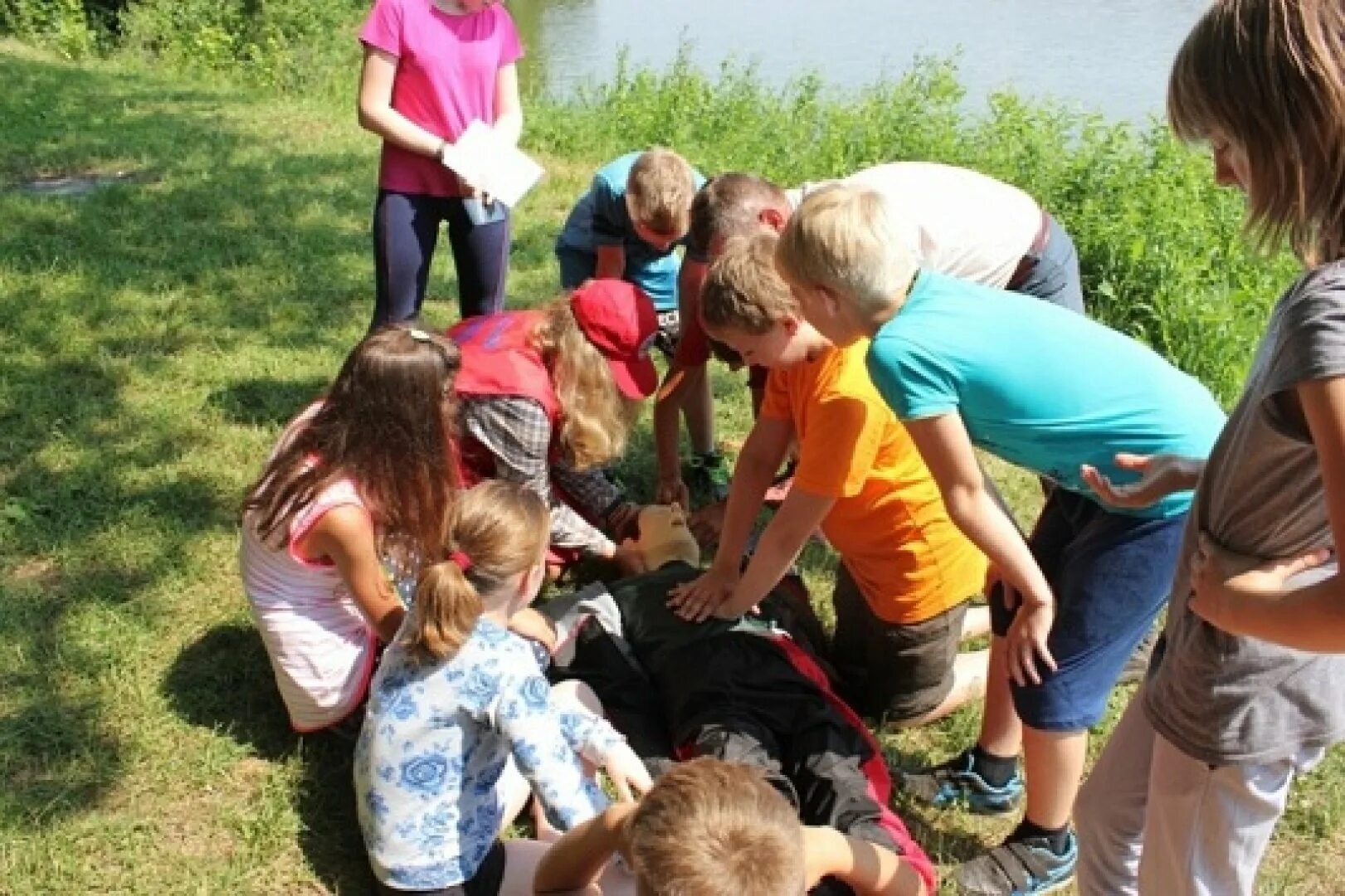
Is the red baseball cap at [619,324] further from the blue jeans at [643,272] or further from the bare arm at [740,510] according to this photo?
the blue jeans at [643,272]

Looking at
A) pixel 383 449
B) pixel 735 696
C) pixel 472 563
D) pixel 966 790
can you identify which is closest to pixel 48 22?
pixel 383 449

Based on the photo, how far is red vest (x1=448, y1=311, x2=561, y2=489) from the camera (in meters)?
3.03

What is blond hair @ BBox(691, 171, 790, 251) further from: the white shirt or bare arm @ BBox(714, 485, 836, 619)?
bare arm @ BBox(714, 485, 836, 619)

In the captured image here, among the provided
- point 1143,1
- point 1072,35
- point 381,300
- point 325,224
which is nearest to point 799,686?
point 381,300

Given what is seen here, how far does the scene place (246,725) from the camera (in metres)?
2.82

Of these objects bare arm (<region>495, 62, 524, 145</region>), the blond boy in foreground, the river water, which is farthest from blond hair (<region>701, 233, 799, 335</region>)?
the river water

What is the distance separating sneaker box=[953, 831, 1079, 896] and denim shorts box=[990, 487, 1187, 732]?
1.04ft

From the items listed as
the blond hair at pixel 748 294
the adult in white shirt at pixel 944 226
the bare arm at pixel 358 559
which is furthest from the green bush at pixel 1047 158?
the bare arm at pixel 358 559

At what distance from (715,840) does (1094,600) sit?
35.8 inches

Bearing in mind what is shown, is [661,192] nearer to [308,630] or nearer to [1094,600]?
[308,630]

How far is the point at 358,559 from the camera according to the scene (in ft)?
8.25

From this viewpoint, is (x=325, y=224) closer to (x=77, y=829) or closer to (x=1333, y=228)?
(x=77, y=829)

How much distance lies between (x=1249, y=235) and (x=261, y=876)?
2033 millimetres

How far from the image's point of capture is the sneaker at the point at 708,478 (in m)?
4.02
